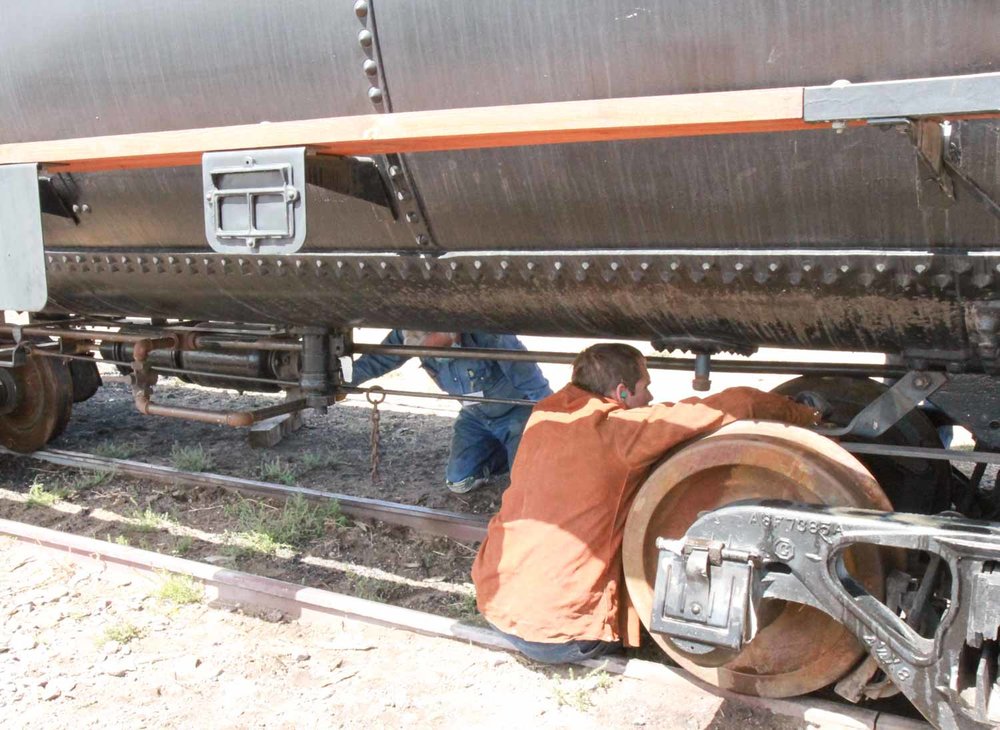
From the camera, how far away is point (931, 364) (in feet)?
8.64

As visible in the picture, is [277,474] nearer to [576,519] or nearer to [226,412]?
[226,412]

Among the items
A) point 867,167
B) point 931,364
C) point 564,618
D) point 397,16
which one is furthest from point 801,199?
point 564,618

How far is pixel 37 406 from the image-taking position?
6.03 metres

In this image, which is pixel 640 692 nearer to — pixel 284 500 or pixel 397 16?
pixel 397 16

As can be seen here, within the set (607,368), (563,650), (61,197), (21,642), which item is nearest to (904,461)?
(607,368)

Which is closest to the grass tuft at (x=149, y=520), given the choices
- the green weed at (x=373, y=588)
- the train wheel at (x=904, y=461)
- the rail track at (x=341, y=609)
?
the rail track at (x=341, y=609)

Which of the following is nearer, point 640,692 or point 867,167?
point 867,167

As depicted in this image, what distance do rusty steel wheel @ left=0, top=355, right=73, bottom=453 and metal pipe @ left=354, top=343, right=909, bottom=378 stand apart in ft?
9.50

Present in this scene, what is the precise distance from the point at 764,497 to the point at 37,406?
5.00 meters

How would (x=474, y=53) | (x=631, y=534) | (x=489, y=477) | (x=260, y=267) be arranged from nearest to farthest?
(x=474, y=53) → (x=631, y=534) → (x=260, y=267) → (x=489, y=477)

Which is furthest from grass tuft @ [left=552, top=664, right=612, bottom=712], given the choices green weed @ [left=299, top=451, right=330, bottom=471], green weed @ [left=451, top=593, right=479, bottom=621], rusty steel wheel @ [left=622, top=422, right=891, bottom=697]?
green weed @ [left=299, top=451, right=330, bottom=471]

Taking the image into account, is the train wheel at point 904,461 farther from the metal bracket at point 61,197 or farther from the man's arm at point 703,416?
the metal bracket at point 61,197

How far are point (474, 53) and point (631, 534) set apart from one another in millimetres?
1559

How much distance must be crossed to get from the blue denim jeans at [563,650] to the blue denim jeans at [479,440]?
2.14 metres
